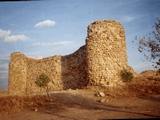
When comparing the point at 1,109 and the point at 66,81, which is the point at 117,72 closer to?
the point at 66,81

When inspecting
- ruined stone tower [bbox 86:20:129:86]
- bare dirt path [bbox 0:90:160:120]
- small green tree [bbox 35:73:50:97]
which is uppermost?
ruined stone tower [bbox 86:20:129:86]

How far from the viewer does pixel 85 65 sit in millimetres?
13406

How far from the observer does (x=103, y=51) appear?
1225 centimetres

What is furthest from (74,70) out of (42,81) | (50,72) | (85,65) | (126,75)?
(126,75)

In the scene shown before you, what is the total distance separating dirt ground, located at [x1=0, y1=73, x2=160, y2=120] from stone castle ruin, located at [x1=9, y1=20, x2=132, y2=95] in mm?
977

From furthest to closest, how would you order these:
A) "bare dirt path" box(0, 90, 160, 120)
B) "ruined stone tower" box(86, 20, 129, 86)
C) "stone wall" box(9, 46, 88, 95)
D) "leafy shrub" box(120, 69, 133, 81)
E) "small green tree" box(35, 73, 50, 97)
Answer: "stone wall" box(9, 46, 88, 95), "small green tree" box(35, 73, 50, 97), "ruined stone tower" box(86, 20, 129, 86), "leafy shrub" box(120, 69, 133, 81), "bare dirt path" box(0, 90, 160, 120)

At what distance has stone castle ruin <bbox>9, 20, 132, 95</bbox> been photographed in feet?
39.8

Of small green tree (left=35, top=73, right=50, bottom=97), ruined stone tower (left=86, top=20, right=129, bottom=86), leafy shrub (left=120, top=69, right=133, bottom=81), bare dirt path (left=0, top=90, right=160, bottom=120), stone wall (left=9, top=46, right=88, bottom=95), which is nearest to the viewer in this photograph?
bare dirt path (left=0, top=90, right=160, bottom=120)

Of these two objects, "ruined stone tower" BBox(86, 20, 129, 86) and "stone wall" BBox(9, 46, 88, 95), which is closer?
"ruined stone tower" BBox(86, 20, 129, 86)

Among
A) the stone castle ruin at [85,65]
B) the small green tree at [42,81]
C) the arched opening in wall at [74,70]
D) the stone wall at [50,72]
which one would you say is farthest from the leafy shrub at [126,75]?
the small green tree at [42,81]

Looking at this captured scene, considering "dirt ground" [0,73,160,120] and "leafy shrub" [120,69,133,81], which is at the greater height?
"leafy shrub" [120,69,133,81]

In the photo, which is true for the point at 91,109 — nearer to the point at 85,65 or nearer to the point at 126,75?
the point at 126,75

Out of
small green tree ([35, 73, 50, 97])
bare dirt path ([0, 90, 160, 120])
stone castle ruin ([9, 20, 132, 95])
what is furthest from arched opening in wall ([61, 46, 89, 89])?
bare dirt path ([0, 90, 160, 120])

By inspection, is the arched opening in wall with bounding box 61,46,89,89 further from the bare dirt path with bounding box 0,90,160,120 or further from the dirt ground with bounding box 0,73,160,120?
the bare dirt path with bounding box 0,90,160,120
